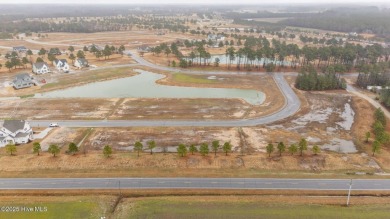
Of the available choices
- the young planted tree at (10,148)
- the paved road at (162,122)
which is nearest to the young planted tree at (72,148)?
the young planted tree at (10,148)

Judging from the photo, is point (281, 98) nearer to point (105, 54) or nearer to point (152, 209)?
point (152, 209)

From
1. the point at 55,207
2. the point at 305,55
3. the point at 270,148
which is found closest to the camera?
the point at 55,207

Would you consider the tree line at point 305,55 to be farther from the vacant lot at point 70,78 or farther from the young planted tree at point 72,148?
the young planted tree at point 72,148

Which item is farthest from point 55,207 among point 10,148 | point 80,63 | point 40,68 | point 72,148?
point 80,63

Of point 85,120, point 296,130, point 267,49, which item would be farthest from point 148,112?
point 267,49

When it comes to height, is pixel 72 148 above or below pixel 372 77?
below

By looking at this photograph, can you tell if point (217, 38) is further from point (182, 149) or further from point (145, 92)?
point (182, 149)
